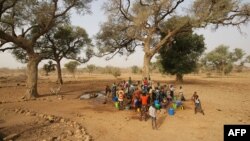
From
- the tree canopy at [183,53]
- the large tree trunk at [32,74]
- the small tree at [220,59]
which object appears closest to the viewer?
the large tree trunk at [32,74]

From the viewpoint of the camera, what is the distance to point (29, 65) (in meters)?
24.9

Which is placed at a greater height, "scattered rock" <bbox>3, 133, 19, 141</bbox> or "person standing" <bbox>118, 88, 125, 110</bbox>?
"person standing" <bbox>118, 88, 125, 110</bbox>

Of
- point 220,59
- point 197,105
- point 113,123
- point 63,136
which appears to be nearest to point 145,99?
point 113,123

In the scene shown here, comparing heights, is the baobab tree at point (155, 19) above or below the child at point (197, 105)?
above

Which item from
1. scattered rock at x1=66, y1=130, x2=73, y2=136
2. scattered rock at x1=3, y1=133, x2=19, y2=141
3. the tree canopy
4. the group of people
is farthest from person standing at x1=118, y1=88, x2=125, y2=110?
the tree canopy

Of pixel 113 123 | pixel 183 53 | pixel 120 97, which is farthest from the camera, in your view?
pixel 183 53

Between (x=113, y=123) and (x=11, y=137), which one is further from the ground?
(x=11, y=137)

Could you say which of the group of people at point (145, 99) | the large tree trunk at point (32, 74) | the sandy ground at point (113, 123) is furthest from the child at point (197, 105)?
the large tree trunk at point (32, 74)

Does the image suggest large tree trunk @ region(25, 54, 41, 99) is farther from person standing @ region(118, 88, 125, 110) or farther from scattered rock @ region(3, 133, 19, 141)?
scattered rock @ region(3, 133, 19, 141)

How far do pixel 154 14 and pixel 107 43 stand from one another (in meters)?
10.0

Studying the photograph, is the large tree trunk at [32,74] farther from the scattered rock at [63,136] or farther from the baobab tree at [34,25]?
the scattered rock at [63,136]

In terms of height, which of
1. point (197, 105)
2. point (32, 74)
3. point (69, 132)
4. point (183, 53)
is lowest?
point (69, 132)

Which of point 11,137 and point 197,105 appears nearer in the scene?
point 11,137

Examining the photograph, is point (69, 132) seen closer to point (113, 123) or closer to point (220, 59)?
point (113, 123)
